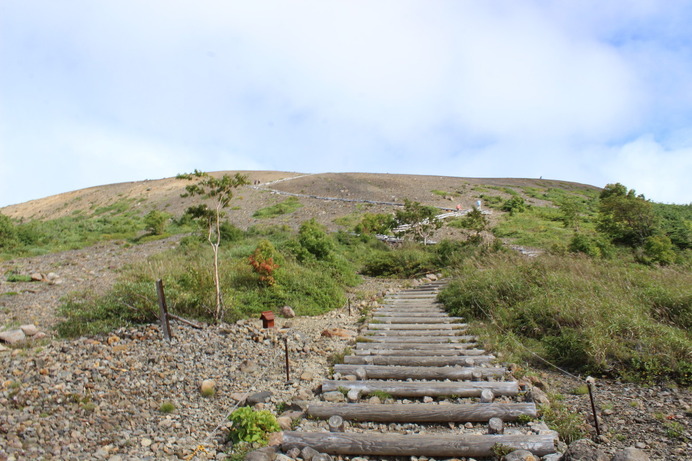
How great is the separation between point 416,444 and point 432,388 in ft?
3.76

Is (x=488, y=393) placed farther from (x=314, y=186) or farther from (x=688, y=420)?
(x=314, y=186)

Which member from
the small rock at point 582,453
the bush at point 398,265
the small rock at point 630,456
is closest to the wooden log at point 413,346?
the small rock at point 582,453

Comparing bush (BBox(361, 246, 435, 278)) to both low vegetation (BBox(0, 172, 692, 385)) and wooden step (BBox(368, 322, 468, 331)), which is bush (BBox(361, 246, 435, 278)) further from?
wooden step (BBox(368, 322, 468, 331))

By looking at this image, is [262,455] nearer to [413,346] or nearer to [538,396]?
[538,396]

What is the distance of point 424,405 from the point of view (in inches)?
185

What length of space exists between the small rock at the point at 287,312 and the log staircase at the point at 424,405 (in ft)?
8.15

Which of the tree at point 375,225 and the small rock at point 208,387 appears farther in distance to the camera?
the tree at point 375,225

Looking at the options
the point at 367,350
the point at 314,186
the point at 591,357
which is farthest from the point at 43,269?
the point at 314,186

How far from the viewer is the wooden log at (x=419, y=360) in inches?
236

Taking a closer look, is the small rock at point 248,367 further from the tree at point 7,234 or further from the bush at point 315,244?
the tree at point 7,234

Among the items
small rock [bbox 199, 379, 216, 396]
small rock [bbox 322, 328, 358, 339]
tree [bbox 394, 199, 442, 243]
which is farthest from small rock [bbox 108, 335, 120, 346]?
tree [bbox 394, 199, 442, 243]

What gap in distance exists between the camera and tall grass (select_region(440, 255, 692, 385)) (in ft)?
18.4

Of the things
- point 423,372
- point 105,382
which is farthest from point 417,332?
point 105,382

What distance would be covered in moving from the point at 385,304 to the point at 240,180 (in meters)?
4.48
